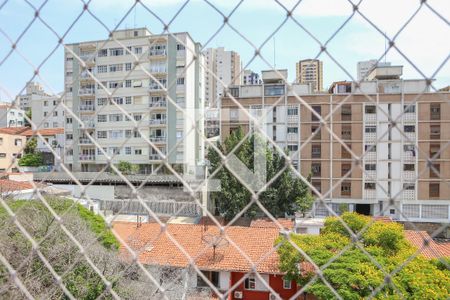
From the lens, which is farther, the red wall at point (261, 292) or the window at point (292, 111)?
the window at point (292, 111)

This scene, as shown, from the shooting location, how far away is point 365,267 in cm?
302

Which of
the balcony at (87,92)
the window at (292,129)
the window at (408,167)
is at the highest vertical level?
the balcony at (87,92)

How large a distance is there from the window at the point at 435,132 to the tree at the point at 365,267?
14.1 feet

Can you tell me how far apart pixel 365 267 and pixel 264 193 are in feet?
11.4

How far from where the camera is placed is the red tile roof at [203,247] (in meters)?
4.04

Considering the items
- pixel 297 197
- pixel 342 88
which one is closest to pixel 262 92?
pixel 342 88

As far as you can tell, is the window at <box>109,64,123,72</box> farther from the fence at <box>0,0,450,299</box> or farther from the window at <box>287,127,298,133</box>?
the window at <box>287,127,298,133</box>

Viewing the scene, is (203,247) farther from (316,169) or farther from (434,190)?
(434,190)

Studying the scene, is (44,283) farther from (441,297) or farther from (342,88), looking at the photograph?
(342,88)

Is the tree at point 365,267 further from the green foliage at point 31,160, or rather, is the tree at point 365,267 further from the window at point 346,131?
the green foliage at point 31,160

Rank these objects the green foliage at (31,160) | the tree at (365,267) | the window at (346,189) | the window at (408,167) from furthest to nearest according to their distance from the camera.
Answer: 1. the green foliage at (31,160)
2. the window at (346,189)
3. the window at (408,167)
4. the tree at (365,267)

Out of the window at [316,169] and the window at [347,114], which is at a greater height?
the window at [347,114]

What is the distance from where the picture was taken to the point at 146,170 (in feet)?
28.8

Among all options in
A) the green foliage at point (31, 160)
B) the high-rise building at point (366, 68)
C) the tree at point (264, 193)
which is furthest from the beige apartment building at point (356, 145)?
the high-rise building at point (366, 68)
